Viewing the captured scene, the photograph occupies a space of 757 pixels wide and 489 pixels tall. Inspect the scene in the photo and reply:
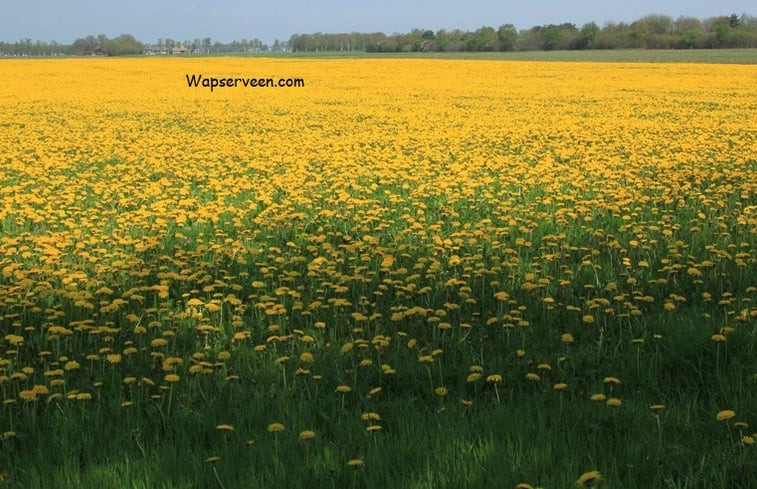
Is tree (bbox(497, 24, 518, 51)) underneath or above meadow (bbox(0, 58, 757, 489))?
above

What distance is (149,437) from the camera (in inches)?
139

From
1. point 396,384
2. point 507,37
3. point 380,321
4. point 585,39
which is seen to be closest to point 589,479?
point 396,384

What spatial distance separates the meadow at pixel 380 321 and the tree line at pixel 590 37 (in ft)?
276

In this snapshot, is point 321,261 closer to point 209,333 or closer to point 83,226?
point 209,333

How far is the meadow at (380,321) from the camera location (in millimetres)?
3229

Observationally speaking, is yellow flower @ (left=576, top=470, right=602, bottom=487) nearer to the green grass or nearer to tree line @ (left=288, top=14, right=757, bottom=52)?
the green grass

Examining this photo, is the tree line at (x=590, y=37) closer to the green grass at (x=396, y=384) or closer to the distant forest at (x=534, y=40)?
the distant forest at (x=534, y=40)

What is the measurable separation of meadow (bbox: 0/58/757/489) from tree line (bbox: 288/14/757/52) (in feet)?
276

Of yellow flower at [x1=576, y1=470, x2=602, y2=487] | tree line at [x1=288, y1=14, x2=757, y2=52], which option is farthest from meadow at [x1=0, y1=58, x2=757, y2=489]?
tree line at [x1=288, y1=14, x2=757, y2=52]

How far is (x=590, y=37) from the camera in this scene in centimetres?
10138

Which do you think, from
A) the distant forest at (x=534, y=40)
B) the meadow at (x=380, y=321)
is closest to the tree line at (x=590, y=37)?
the distant forest at (x=534, y=40)

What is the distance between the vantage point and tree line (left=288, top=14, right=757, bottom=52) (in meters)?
90.0

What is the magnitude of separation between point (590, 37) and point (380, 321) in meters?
103

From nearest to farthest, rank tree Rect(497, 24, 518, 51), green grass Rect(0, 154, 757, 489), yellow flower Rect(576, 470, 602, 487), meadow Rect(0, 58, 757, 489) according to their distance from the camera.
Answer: yellow flower Rect(576, 470, 602, 487)
green grass Rect(0, 154, 757, 489)
meadow Rect(0, 58, 757, 489)
tree Rect(497, 24, 518, 51)
